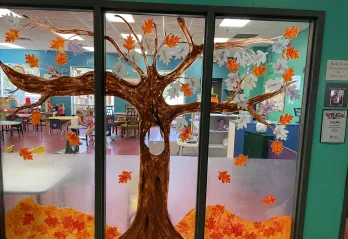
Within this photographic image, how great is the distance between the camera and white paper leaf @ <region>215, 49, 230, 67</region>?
6.05ft

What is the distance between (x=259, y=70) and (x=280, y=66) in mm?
178

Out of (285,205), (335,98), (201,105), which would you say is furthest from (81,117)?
(335,98)

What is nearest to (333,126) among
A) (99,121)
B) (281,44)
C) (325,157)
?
(325,157)

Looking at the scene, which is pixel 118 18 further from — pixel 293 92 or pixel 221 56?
pixel 293 92

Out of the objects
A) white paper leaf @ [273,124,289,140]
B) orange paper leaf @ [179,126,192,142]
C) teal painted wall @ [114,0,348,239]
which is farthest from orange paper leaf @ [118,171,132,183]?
teal painted wall @ [114,0,348,239]

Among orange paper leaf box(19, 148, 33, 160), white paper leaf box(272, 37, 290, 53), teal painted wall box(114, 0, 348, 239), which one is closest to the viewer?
teal painted wall box(114, 0, 348, 239)

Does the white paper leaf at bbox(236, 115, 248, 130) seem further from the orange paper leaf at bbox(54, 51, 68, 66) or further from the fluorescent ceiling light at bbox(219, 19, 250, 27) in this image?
the orange paper leaf at bbox(54, 51, 68, 66)

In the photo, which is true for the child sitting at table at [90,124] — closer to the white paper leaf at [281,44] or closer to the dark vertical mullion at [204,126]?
the dark vertical mullion at [204,126]

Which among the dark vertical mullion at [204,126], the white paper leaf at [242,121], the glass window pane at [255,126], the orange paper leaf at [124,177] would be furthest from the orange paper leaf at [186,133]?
the orange paper leaf at [124,177]

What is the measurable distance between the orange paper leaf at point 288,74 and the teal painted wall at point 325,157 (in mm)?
205

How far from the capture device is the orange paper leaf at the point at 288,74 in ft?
6.19

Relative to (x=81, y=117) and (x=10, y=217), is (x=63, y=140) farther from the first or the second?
(x=10, y=217)

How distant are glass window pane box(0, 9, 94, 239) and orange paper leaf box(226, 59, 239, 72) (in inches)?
42.7

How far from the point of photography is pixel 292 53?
187cm
